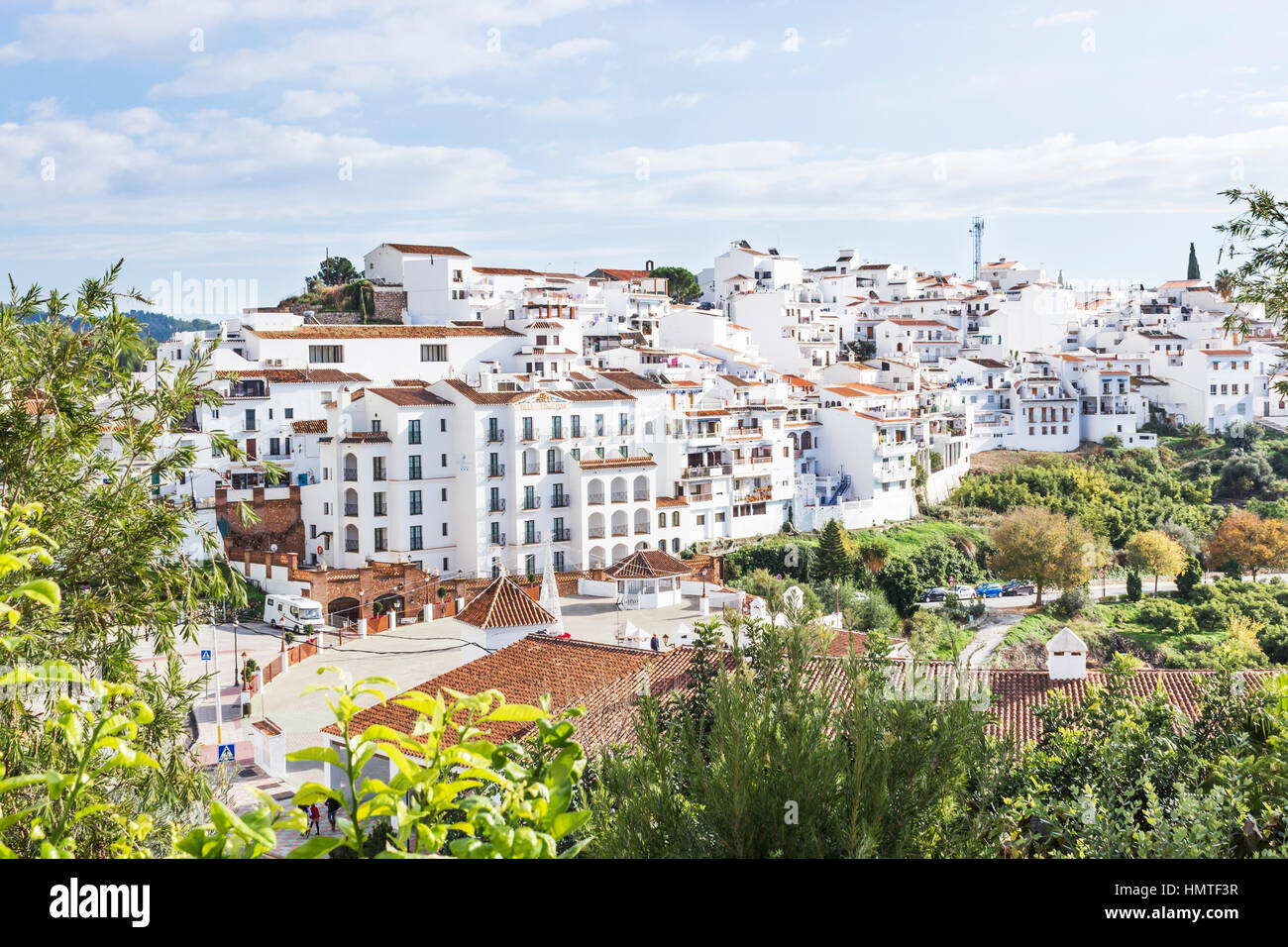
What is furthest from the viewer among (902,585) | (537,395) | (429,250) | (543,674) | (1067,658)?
(429,250)

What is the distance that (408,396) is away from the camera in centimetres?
2547

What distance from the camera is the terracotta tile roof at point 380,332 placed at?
30.1 m

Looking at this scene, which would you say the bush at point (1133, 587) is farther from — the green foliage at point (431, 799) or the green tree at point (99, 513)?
the green foliage at point (431, 799)

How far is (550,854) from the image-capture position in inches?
53.9

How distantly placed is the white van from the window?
9159 millimetres

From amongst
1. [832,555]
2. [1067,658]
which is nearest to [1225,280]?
[1067,658]

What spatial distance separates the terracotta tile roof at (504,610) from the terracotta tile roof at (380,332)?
16716 millimetres

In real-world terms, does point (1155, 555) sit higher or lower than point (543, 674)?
lower

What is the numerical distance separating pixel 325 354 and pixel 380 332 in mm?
2052

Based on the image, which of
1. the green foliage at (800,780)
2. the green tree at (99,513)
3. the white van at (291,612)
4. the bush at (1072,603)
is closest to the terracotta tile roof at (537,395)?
the white van at (291,612)

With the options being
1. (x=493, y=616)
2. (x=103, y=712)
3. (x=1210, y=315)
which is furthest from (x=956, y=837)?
(x=1210, y=315)

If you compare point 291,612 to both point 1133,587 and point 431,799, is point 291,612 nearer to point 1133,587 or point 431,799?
point 1133,587

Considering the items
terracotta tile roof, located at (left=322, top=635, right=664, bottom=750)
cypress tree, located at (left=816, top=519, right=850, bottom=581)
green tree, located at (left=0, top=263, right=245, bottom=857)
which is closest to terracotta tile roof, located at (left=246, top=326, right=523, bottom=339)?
cypress tree, located at (left=816, top=519, right=850, bottom=581)
